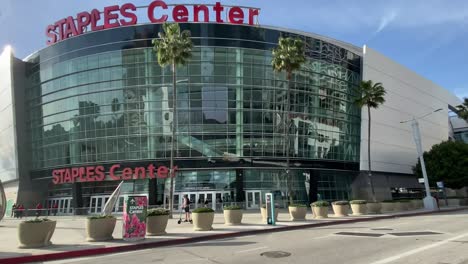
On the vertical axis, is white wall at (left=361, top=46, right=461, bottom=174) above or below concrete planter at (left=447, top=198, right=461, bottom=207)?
above

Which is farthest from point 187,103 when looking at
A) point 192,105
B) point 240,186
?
point 240,186

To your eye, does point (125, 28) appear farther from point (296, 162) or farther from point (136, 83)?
point (296, 162)

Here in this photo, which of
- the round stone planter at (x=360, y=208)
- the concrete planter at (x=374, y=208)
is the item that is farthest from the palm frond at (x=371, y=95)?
the round stone planter at (x=360, y=208)

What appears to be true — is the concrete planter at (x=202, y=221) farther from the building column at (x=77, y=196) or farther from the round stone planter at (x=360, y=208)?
the building column at (x=77, y=196)

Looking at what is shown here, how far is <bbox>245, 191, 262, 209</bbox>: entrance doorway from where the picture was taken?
1962 inches

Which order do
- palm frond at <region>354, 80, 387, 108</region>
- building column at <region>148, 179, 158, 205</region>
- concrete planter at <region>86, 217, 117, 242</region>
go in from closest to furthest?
1. concrete planter at <region>86, 217, 117, 242</region>
2. building column at <region>148, 179, 158, 205</region>
3. palm frond at <region>354, 80, 387, 108</region>

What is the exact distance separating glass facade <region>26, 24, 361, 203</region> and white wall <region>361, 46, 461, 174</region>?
11.1m

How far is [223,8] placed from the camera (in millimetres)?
50906

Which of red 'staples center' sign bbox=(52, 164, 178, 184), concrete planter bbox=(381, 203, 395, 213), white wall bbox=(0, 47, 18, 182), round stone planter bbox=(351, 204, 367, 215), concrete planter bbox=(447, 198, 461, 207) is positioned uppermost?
white wall bbox=(0, 47, 18, 182)

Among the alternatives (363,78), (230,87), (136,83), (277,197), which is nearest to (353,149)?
(363,78)

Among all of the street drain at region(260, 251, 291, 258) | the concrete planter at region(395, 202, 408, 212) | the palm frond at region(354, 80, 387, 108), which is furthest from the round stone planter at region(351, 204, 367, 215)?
the street drain at region(260, 251, 291, 258)

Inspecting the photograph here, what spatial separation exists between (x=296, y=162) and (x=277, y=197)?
16.8 ft

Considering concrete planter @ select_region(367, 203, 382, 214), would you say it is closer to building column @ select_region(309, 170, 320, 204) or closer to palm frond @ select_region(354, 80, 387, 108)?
building column @ select_region(309, 170, 320, 204)

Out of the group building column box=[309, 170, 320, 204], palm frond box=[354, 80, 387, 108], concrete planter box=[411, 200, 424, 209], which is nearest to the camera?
concrete planter box=[411, 200, 424, 209]
